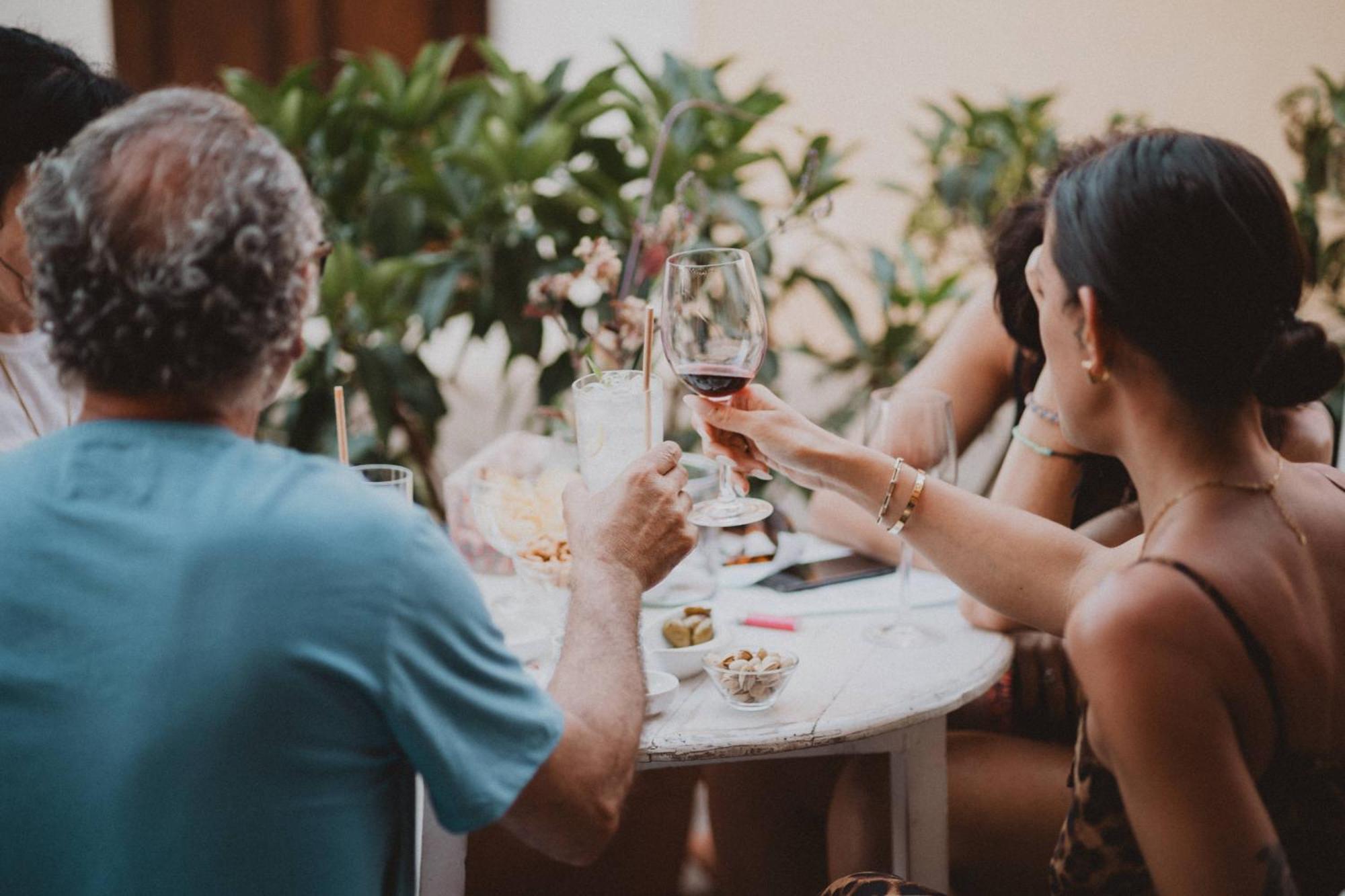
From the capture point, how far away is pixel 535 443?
2.01m

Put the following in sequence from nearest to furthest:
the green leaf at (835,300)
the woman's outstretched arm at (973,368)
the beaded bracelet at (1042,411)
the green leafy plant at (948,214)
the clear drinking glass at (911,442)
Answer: the clear drinking glass at (911,442) → the beaded bracelet at (1042,411) → the woman's outstretched arm at (973,368) → the green leaf at (835,300) → the green leafy plant at (948,214)

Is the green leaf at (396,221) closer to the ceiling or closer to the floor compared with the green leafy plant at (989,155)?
closer to the floor

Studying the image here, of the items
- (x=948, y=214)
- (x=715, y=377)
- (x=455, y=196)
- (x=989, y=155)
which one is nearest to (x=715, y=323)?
(x=715, y=377)

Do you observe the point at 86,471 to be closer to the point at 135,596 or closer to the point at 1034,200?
the point at 135,596

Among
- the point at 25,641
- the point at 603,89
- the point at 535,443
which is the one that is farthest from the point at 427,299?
the point at 25,641

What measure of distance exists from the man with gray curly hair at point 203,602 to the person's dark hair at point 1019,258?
1.26 meters

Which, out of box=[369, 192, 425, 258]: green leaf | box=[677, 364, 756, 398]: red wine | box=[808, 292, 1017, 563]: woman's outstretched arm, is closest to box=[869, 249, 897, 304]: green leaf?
box=[808, 292, 1017, 563]: woman's outstretched arm

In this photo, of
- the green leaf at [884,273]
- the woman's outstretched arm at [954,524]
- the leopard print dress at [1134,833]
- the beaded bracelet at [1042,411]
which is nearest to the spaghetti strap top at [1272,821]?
the leopard print dress at [1134,833]

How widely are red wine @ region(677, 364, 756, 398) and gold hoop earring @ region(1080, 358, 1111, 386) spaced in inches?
17.9

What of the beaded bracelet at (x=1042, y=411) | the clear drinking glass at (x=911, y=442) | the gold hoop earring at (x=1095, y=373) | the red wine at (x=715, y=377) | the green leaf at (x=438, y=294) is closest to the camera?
the gold hoop earring at (x=1095, y=373)

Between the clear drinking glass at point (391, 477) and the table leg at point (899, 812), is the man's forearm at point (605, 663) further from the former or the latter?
the table leg at point (899, 812)

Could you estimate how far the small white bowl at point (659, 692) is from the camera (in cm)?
138

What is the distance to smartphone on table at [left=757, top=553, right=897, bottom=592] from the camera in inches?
72.6

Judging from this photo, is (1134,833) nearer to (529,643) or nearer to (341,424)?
(529,643)
